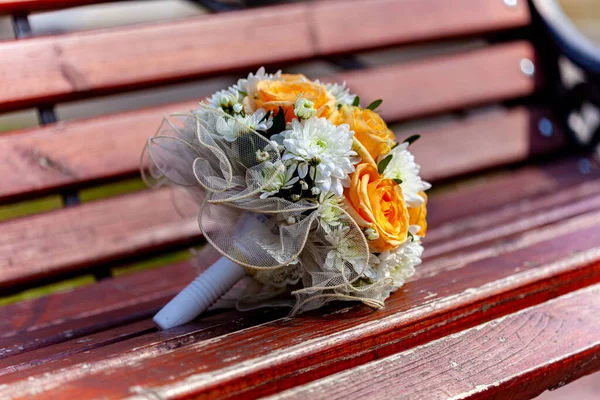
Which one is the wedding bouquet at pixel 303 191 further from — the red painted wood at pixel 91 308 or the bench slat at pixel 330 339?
the red painted wood at pixel 91 308

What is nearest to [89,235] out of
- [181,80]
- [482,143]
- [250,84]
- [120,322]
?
[120,322]

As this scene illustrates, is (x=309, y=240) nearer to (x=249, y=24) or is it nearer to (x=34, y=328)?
(x=34, y=328)

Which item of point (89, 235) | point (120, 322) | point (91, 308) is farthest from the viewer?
point (89, 235)

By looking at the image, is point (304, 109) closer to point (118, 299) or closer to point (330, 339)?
point (330, 339)

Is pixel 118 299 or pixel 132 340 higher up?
pixel 132 340

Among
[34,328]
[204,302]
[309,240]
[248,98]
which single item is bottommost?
[34,328]

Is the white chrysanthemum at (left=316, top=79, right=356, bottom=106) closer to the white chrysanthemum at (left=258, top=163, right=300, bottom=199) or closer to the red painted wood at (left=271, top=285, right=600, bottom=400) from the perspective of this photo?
the white chrysanthemum at (left=258, top=163, right=300, bottom=199)

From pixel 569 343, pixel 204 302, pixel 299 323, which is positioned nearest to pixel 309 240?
pixel 299 323

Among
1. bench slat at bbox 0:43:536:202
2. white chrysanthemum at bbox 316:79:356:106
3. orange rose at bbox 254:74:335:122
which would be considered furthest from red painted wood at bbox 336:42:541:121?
orange rose at bbox 254:74:335:122
